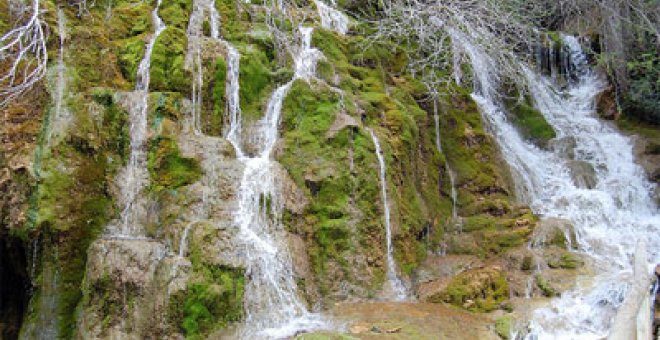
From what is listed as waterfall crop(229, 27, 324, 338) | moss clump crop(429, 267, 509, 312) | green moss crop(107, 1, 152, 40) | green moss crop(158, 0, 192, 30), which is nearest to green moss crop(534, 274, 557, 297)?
moss clump crop(429, 267, 509, 312)

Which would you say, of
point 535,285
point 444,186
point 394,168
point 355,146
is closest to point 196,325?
point 355,146

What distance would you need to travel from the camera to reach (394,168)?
27.8 ft

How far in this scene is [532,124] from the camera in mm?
13062

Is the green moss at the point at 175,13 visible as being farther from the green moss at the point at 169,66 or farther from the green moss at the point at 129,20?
the green moss at the point at 169,66

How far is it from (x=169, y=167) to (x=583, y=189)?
328 inches

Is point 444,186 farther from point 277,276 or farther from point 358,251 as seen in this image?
point 277,276

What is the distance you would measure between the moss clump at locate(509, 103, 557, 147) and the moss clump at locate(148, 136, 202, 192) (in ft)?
26.9

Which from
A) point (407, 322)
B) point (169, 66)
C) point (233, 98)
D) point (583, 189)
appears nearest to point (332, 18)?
point (233, 98)

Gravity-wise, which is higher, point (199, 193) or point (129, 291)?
point (199, 193)

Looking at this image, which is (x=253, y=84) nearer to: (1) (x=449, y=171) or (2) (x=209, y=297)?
(1) (x=449, y=171)

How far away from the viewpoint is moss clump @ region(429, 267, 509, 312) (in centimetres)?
686

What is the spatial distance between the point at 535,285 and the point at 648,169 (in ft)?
19.6

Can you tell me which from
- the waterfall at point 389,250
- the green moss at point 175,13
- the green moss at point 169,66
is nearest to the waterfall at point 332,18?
the green moss at point 175,13

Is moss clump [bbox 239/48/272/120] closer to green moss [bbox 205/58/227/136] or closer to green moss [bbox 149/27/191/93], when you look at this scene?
green moss [bbox 205/58/227/136]
